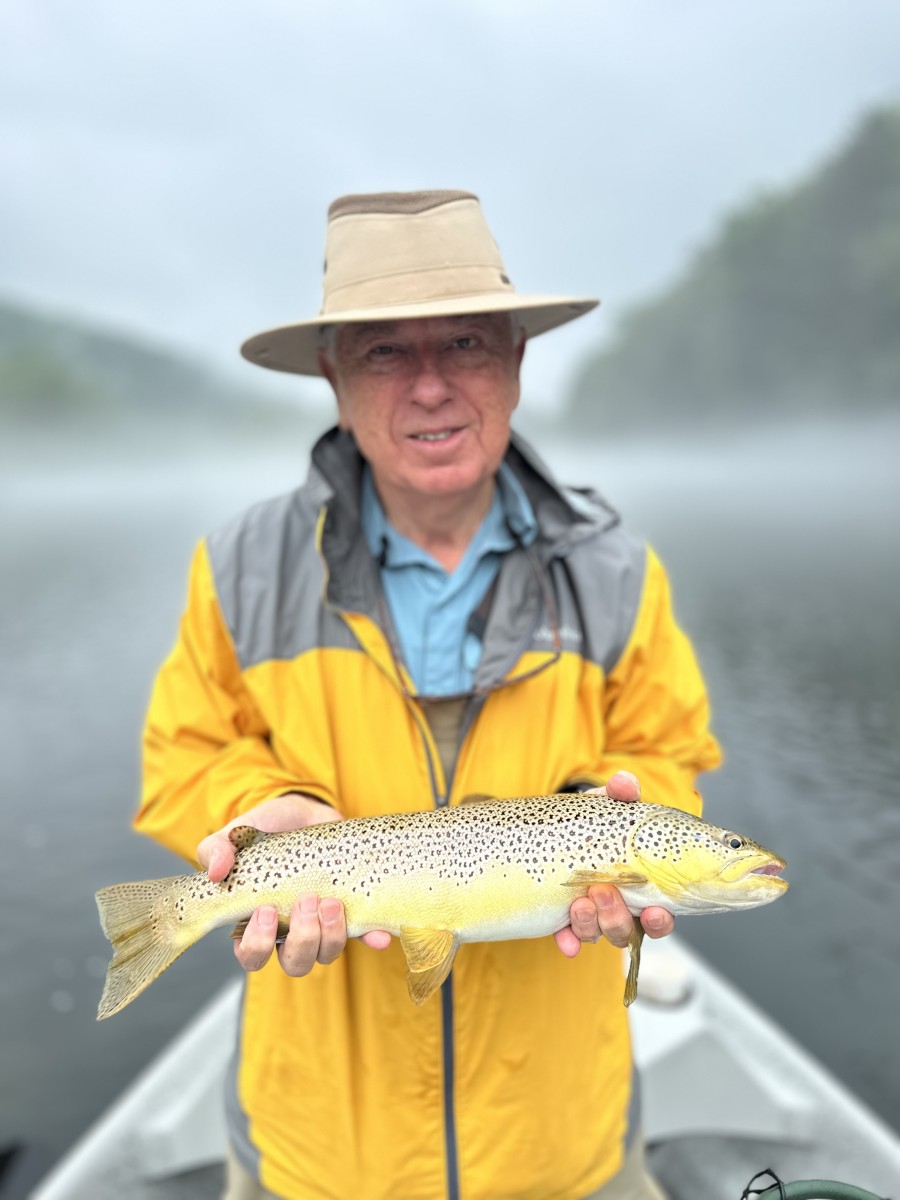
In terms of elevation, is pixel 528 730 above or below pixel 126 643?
above

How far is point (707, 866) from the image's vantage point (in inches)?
83.0

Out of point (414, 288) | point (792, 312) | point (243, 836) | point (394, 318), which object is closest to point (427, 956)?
point (243, 836)

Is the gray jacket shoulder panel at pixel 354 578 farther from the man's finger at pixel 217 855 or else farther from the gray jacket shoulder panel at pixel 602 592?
the man's finger at pixel 217 855

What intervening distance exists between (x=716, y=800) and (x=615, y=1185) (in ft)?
31.1

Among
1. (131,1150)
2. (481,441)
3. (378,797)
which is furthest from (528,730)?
(131,1150)

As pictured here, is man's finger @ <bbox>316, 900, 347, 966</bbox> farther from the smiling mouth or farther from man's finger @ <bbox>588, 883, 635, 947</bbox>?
the smiling mouth

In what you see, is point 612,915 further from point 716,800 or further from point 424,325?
point 716,800

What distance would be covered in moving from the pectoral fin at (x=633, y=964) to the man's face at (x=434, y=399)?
1.29 meters

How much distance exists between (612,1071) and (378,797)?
108 centimetres

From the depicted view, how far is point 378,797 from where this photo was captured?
7.80ft

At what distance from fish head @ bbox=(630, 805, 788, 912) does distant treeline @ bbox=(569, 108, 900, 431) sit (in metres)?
67.4

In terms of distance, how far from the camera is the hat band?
90.4 inches

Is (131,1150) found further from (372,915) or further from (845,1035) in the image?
(845,1035)

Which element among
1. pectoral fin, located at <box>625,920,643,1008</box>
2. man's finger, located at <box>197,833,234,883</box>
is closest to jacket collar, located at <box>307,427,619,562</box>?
man's finger, located at <box>197,833,234,883</box>
